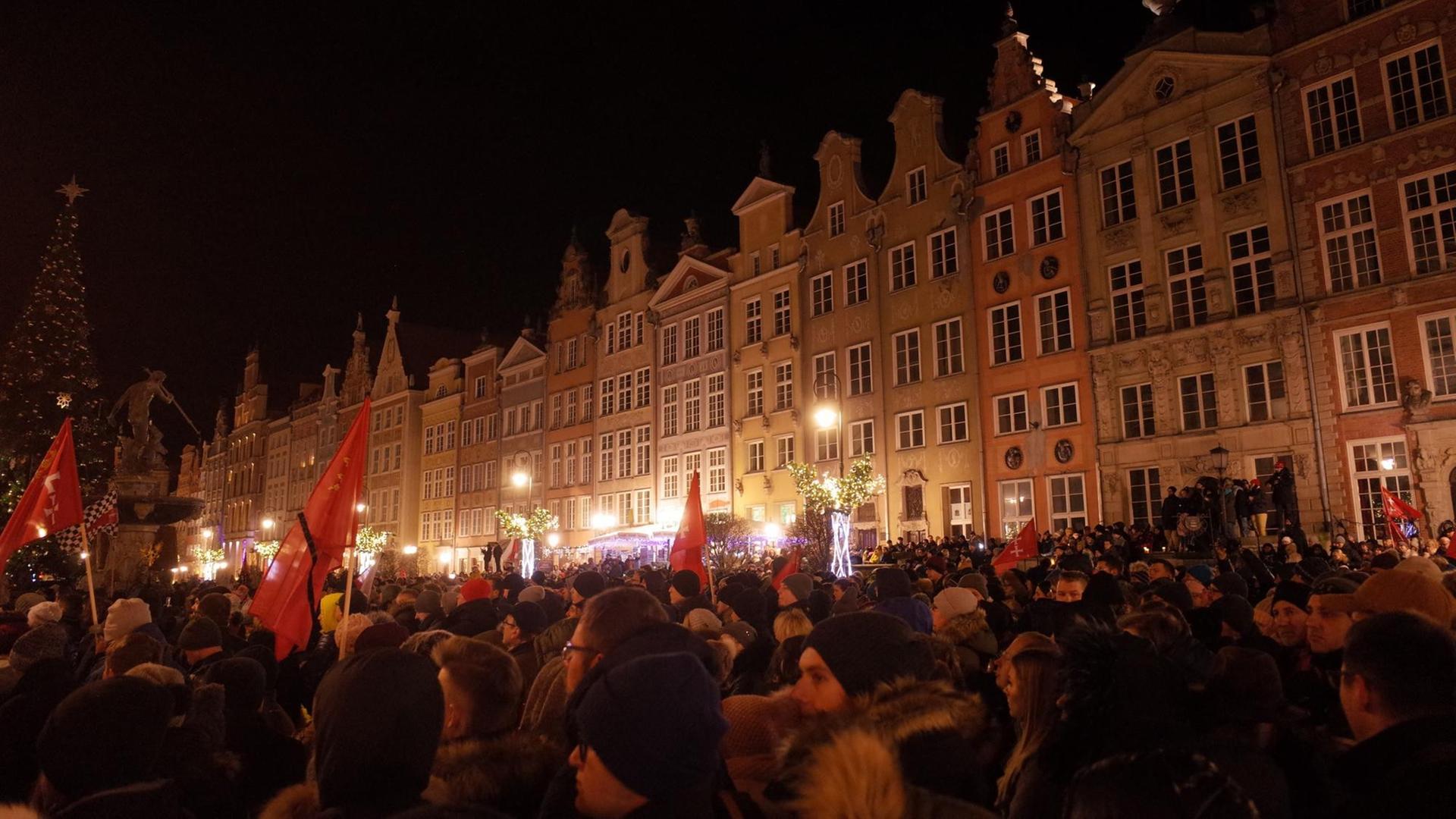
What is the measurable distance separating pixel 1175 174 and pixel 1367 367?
7247 millimetres

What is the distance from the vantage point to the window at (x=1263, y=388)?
76.0ft

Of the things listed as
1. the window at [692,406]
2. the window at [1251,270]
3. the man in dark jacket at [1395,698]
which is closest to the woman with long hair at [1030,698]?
the man in dark jacket at [1395,698]

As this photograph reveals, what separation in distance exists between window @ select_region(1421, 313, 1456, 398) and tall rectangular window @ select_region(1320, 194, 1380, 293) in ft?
5.23

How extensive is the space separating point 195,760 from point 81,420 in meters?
24.5

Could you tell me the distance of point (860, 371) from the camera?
33.2 metres

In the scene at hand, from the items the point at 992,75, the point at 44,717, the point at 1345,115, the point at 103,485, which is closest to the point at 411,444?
the point at 103,485

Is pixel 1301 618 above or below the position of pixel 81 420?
below

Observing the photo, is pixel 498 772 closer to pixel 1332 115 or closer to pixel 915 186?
pixel 1332 115

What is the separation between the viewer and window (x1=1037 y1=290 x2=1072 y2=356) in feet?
90.7

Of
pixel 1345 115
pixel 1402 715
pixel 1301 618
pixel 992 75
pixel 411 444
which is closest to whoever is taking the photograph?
pixel 1402 715

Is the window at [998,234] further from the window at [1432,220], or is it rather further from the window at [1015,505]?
the window at [1432,220]

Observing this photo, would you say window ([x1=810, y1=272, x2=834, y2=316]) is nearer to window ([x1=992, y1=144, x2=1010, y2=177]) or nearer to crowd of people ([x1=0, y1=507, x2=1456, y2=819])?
window ([x1=992, y1=144, x2=1010, y2=177])

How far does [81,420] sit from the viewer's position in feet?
78.0

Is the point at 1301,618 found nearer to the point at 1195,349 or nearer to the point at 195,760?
the point at 195,760
